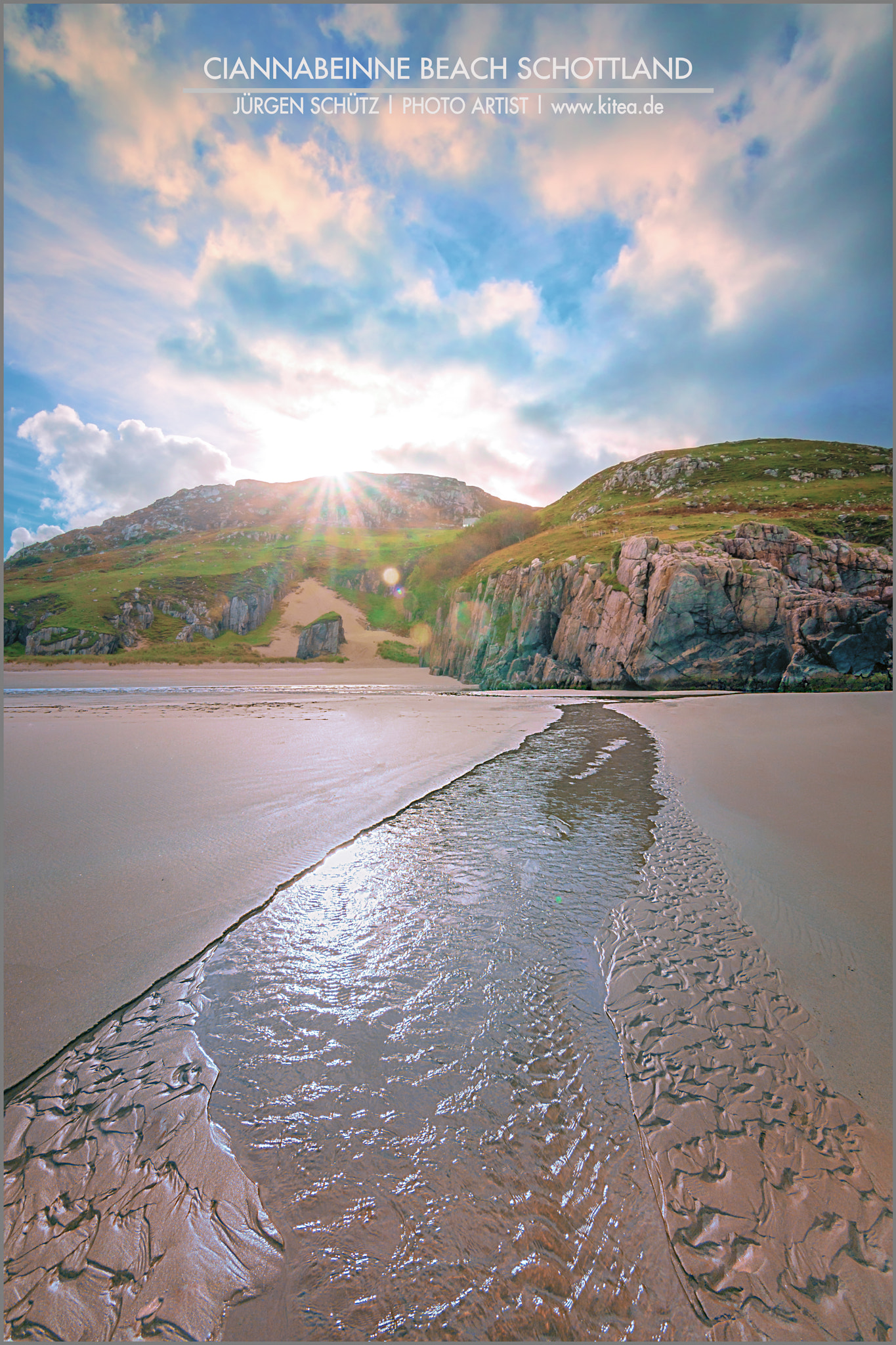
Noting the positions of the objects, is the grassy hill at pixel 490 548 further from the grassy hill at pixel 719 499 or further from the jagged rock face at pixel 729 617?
the jagged rock face at pixel 729 617

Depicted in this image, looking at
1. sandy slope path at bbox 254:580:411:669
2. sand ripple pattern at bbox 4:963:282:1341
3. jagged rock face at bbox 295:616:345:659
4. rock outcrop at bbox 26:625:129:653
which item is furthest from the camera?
sandy slope path at bbox 254:580:411:669

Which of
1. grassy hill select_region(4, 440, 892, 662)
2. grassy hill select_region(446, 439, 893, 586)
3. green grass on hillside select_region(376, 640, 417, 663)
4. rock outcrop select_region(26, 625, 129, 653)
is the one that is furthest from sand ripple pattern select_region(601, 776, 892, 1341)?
rock outcrop select_region(26, 625, 129, 653)

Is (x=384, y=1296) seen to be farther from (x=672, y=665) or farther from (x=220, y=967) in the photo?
A: (x=672, y=665)

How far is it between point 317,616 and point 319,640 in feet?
57.2

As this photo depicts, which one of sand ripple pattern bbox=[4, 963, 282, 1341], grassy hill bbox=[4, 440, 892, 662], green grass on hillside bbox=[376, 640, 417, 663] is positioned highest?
grassy hill bbox=[4, 440, 892, 662]

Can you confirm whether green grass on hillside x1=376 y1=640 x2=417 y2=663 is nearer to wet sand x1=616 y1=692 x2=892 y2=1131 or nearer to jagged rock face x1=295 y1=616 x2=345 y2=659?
jagged rock face x1=295 y1=616 x2=345 y2=659

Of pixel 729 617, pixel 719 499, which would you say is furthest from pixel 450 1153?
pixel 719 499

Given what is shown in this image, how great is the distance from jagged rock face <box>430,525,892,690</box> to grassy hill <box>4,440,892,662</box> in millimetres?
3067

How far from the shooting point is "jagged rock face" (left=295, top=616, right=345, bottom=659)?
6094cm

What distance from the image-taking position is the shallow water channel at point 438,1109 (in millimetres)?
1601

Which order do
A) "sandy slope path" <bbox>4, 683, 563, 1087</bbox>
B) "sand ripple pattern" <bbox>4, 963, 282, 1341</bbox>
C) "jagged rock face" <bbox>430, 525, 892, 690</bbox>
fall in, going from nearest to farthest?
"sand ripple pattern" <bbox>4, 963, 282, 1341</bbox> < "sandy slope path" <bbox>4, 683, 563, 1087</bbox> < "jagged rock face" <bbox>430, 525, 892, 690</bbox>

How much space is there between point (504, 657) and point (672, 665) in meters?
12.7

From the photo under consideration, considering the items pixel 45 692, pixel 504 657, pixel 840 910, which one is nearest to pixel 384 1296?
pixel 840 910

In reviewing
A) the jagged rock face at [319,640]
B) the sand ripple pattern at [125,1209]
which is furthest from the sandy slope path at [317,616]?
the sand ripple pattern at [125,1209]
